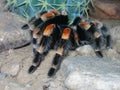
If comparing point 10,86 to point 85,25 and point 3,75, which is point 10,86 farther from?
point 85,25

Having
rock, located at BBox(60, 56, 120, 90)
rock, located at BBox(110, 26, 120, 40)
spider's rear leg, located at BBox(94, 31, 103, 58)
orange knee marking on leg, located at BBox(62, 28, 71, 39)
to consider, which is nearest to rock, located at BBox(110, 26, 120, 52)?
rock, located at BBox(110, 26, 120, 40)

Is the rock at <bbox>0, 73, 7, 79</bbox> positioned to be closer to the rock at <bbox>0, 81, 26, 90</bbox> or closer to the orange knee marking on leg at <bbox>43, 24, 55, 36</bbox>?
the rock at <bbox>0, 81, 26, 90</bbox>

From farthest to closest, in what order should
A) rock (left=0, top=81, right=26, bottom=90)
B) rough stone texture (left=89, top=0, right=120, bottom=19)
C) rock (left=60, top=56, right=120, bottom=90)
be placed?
rough stone texture (left=89, top=0, right=120, bottom=19)
rock (left=0, top=81, right=26, bottom=90)
rock (left=60, top=56, right=120, bottom=90)

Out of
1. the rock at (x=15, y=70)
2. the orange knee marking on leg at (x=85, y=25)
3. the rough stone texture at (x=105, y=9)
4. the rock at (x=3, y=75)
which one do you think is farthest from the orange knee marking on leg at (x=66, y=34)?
the rough stone texture at (x=105, y=9)

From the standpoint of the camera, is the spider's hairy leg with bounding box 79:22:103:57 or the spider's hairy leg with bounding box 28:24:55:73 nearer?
the spider's hairy leg with bounding box 28:24:55:73

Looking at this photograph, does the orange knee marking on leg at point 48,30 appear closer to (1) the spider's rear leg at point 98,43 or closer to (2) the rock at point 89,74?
(2) the rock at point 89,74

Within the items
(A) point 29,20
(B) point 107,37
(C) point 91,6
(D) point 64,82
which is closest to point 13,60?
(A) point 29,20

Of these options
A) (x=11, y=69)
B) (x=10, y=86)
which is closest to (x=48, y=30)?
(x=11, y=69)
